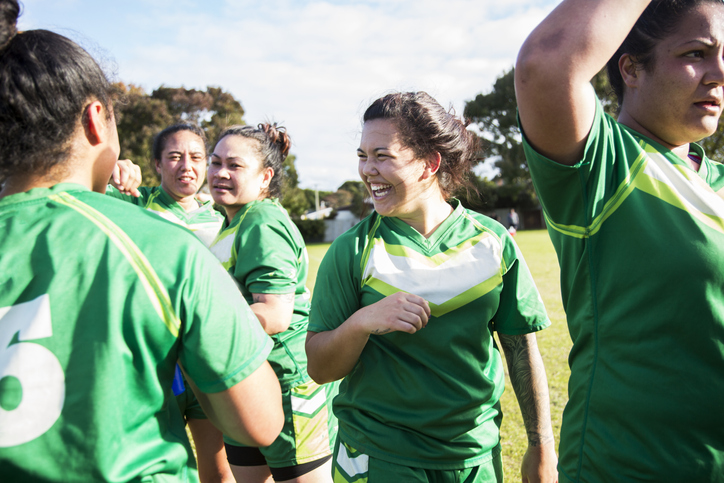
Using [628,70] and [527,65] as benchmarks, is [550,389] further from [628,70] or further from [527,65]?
[527,65]

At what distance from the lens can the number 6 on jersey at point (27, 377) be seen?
1095 millimetres

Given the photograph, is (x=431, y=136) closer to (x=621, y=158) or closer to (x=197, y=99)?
(x=621, y=158)

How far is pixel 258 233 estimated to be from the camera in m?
2.84

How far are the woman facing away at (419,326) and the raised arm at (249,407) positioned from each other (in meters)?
0.55

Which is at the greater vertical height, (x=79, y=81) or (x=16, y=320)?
(x=79, y=81)

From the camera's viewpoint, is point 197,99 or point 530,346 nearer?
point 530,346

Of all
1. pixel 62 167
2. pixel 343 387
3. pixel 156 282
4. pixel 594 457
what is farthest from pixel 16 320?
pixel 594 457

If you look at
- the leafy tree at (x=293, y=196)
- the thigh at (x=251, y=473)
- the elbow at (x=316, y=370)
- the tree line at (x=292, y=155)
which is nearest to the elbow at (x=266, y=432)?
the elbow at (x=316, y=370)

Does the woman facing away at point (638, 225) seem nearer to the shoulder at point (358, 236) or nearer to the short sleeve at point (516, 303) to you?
the short sleeve at point (516, 303)

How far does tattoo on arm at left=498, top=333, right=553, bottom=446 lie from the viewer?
2.24 meters

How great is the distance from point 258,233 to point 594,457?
2020 mm

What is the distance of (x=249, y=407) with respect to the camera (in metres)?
1.35

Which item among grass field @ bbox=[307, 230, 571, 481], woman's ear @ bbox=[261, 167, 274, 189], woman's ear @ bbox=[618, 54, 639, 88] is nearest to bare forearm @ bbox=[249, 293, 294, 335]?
woman's ear @ bbox=[261, 167, 274, 189]

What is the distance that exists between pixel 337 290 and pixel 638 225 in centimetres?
118
